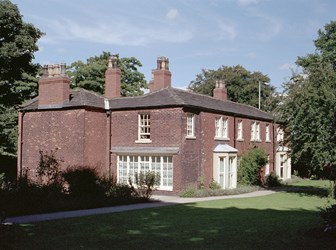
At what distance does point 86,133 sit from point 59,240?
17669 mm

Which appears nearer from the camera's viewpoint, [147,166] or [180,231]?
[180,231]

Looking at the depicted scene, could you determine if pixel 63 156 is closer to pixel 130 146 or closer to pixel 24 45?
pixel 130 146

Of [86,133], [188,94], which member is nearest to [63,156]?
[86,133]

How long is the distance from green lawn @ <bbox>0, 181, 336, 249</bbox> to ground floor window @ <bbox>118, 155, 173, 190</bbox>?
9332mm

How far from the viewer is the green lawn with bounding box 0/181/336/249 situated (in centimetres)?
1069

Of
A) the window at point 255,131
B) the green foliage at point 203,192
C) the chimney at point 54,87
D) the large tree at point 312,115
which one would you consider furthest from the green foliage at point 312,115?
the chimney at point 54,87

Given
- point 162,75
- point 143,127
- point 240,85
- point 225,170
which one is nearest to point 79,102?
point 143,127

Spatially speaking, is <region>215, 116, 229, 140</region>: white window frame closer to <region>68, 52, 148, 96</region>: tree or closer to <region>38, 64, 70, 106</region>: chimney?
<region>38, 64, 70, 106</region>: chimney

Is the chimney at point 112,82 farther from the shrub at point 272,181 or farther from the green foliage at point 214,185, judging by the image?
the shrub at point 272,181

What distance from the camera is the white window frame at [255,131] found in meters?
37.6

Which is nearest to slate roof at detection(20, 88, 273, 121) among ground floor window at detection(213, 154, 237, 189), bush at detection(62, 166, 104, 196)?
ground floor window at detection(213, 154, 237, 189)

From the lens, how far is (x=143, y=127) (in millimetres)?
29672

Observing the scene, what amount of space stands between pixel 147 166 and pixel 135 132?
8.58ft

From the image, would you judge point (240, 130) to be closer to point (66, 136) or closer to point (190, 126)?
point (190, 126)
